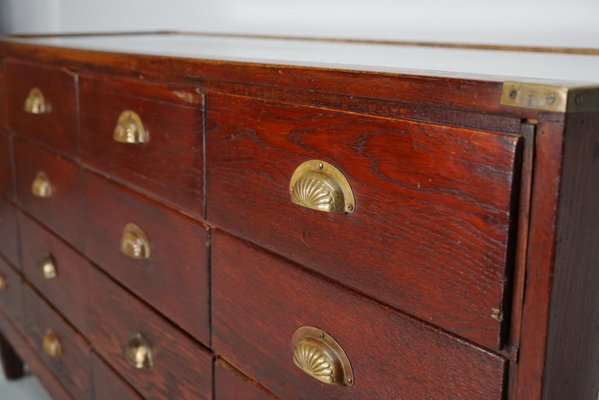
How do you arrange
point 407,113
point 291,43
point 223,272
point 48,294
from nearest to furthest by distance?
point 407,113, point 223,272, point 291,43, point 48,294

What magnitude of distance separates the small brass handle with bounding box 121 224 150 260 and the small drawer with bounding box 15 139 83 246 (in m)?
0.23

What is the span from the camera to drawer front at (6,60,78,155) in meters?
1.28

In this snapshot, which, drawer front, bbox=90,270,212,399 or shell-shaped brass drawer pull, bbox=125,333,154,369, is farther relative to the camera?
shell-shaped brass drawer pull, bbox=125,333,154,369

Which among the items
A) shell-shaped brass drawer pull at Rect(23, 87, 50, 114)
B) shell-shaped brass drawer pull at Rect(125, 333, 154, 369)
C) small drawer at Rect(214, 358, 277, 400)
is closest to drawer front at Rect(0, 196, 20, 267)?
shell-shaped brass drawer pull at Rect(23, 87, 50, 114)

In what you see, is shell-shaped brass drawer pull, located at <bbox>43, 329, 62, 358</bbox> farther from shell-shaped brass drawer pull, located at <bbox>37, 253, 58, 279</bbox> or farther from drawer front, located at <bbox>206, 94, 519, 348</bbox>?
drawer front, located at <bbox>206, 94, 519, 348</bbox>

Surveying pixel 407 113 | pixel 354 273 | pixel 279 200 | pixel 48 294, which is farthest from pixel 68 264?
pixel 407 113

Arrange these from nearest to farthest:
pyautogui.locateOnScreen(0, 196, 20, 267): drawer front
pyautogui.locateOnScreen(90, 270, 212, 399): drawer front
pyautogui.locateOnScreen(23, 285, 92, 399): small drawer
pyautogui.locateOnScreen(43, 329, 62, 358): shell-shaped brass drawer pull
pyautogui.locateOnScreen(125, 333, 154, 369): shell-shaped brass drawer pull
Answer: pyautogui.locateOnScreen(90, 270, 212, 399): drawer front, pyautogui.locateOnScreen(125, 333, 154, 369): shell-shaped brass drawer pull, pyautogui.locateOnScreen(23, 285, 92, 399): small drawer, pyautogui.locateOnScreen(43, 329, 62, 358): shell-shaped brass drawer pull, pyautogui.locateOnScreen(0, 196, 20, 267): drawer front

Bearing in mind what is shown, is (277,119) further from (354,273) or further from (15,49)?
(15,49)

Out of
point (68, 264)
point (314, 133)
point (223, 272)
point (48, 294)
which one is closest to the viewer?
point (314, 133)

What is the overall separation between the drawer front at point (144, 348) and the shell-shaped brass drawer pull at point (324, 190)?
370 millimetres

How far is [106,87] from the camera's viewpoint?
113 cm

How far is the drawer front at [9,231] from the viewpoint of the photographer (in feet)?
5.59

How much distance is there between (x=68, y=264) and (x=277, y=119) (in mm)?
790

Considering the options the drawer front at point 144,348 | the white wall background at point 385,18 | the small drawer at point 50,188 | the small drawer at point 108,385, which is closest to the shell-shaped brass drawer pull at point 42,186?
the small drawer at point 50,188
